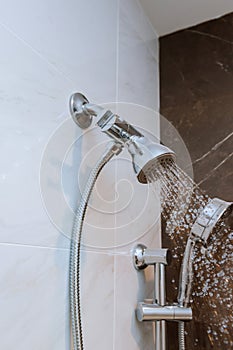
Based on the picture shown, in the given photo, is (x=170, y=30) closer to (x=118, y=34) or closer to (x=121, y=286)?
(x=118, y=34)

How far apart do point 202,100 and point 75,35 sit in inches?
21.3

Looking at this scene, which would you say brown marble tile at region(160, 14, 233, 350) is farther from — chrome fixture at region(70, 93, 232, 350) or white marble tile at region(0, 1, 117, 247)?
white marble tile at region(0, 1, 117, 247)

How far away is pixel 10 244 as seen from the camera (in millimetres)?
635

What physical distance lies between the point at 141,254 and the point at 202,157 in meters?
0.39

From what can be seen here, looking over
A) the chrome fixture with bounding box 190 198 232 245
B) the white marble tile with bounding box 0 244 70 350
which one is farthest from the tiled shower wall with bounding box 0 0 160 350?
the chrome fixture with bounding box 190 198 232 245

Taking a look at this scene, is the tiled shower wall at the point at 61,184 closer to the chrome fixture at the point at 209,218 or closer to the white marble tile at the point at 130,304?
the white marble tile at the point at 130,304

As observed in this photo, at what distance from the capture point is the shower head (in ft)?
2.58

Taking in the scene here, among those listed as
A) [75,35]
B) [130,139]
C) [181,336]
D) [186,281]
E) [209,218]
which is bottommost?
[181,336]

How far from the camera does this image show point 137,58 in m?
1.22

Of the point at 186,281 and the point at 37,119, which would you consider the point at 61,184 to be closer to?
the point at 37,119

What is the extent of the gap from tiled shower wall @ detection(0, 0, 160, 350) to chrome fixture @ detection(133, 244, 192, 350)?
0.03 meters

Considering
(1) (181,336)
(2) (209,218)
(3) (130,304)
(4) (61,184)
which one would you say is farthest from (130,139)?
(1) (181,336)

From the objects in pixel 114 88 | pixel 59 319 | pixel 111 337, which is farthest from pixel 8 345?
pixel 114 88

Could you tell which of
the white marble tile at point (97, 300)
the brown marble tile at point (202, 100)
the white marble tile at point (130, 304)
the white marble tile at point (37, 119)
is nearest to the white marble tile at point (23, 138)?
the white marble tile at point (37, 119)
